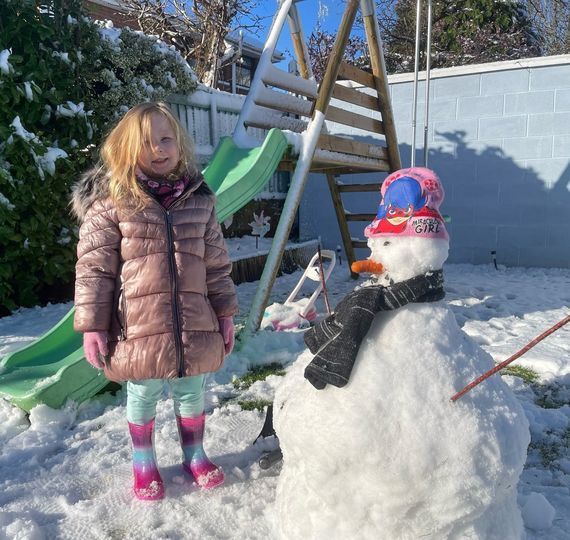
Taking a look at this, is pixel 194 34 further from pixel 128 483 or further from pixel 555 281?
pixel 128 483

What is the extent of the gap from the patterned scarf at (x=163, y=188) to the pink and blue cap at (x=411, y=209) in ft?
2.61

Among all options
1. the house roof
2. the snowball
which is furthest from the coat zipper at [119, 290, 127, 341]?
the house roof

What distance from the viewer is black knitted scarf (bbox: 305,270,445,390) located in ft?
4.56

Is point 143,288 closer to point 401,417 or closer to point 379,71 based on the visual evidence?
point 401,417

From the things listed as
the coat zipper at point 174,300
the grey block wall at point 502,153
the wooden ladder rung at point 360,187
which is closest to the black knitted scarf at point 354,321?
the coat zipper at point 174,300

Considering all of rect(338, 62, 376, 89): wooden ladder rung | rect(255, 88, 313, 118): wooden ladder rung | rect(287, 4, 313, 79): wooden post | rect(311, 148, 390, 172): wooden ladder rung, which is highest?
rect(287, 4, 313, 79): wooden post

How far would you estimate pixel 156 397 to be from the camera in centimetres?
198

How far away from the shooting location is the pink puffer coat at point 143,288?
1.84m

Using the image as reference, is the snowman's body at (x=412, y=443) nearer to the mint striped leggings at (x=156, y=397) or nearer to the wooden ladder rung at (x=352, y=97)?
the mint striped leggings at (x=156, y=397)

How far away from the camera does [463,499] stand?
4.23ft

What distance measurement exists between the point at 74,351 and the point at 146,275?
4.88ft

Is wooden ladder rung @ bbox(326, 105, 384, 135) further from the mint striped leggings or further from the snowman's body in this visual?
the snowman's body

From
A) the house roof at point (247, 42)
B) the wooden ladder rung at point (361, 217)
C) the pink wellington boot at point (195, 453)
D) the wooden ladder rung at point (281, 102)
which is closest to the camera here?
the pink wellington boot at point (195, 453)

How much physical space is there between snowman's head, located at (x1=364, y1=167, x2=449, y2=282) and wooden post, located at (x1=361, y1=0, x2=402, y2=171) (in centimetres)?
374
